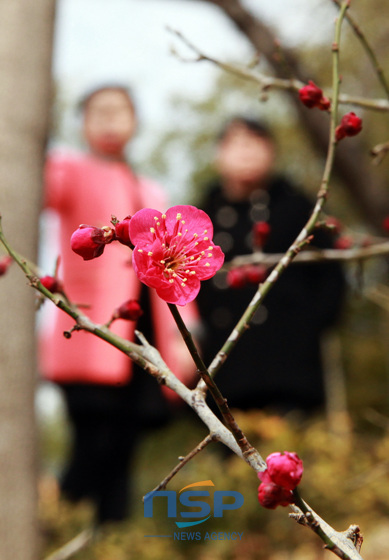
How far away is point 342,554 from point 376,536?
2.16 metres

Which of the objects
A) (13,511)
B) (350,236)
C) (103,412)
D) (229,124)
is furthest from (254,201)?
(13,511)

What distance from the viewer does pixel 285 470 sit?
47cm

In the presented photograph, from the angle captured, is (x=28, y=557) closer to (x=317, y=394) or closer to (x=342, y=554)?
(x=342, y=554)

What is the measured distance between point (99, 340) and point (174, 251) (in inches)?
67.0

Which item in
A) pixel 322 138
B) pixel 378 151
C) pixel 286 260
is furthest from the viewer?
pixel 322 138

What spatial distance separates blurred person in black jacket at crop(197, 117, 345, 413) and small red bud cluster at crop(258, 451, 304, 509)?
6.17ft

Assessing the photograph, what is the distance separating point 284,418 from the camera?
246cm

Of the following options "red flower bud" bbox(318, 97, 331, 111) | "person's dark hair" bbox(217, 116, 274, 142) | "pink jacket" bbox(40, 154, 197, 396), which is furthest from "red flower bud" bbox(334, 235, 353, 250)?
"person's dark hair" bbox(217, 116, 274, 142)

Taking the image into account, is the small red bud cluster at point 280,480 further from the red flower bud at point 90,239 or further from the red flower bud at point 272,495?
the red flower bud at point 90,239

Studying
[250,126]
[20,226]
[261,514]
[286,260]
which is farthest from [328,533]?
[250,126]

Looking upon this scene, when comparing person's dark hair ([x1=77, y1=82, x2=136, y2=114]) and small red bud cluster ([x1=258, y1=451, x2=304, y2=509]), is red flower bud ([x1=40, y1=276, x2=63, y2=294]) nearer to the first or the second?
small red bud cluster ([x1=258, y1=451, x2=304, y2=509])

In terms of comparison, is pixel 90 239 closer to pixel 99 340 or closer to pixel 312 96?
pixel 312 96

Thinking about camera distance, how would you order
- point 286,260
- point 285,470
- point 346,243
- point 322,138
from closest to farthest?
point 285,470, point 286,260, point 346,243, point 322,138

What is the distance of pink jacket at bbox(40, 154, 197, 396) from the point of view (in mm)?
2195
